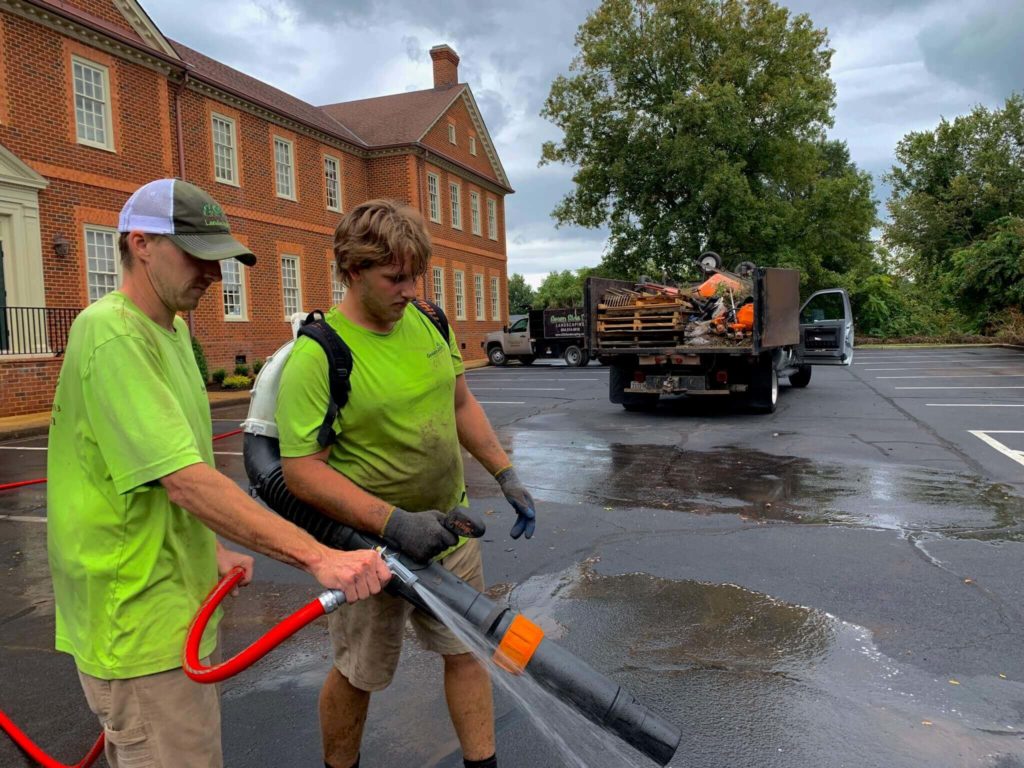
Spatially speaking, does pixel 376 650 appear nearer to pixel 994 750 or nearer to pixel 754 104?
pixel 994 750

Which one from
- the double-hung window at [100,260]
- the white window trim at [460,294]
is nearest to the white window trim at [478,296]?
the white window trim at [460,294]

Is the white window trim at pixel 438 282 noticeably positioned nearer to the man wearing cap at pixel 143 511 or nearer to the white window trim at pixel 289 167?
the white window trim at pixel 289 167

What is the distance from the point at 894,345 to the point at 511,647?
39.6 metres

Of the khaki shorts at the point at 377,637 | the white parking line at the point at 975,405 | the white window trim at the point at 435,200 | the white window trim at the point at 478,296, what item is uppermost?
the white window trim at the point at 435,200

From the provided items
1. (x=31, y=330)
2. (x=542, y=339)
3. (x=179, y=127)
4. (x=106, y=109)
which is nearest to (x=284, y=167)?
(x=179, y=127)

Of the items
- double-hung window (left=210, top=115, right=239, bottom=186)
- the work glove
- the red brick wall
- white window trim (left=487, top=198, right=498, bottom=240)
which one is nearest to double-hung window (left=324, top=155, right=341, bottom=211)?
double-hung window (left=210, top=115, right=239, bottom=186)

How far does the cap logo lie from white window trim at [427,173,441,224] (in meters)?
26.7

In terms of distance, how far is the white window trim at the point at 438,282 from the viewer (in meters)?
29.0

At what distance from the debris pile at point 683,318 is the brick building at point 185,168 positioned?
33.9 ft

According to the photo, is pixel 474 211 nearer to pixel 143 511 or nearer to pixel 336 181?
pixel 336 181

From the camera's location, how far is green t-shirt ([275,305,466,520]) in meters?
2.04

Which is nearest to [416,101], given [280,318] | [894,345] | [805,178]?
[280,318]

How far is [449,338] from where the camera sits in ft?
8.31

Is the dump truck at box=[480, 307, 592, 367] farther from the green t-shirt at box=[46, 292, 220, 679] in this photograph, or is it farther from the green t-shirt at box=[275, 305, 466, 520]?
the green t-shirt at box=[46, 292, 220, 679]
